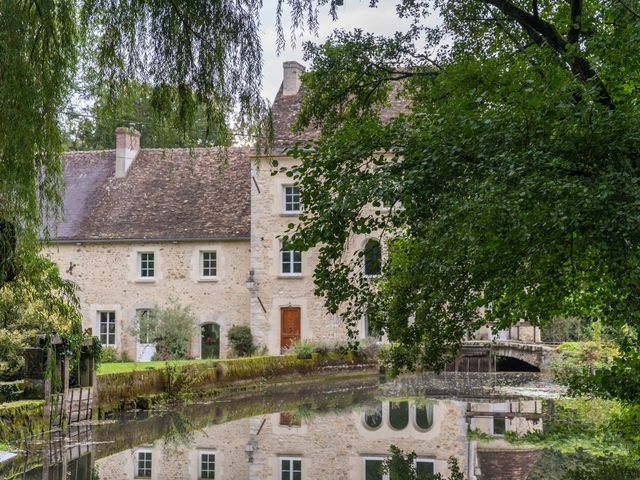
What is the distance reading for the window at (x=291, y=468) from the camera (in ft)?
40.0

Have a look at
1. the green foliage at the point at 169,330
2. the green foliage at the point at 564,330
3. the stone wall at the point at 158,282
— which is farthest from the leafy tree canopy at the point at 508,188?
the stone wall at the point at 158,282

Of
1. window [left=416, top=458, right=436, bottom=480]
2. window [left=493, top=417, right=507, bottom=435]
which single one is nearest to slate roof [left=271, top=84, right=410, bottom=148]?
window [left=493, top=417, right=507, bottom=435]

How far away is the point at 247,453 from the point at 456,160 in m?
7.48

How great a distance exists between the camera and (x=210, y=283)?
95.6 feet

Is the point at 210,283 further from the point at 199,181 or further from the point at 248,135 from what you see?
the point at 248,135

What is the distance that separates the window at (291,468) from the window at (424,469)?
5.04 ft

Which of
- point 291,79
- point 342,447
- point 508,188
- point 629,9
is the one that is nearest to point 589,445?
point 342,447

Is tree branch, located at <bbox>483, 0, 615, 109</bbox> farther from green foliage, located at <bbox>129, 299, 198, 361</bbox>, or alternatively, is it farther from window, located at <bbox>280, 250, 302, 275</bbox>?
window, located at <bbox>280, 250, 302, 275</bbox>

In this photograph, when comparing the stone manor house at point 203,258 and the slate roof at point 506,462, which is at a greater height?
the stone manor house at point 203,258

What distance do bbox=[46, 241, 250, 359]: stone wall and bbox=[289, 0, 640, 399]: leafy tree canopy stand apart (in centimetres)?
1826

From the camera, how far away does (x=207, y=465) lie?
1283 cm

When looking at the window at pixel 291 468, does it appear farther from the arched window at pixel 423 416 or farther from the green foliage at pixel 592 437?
the arched window at pixel 423 416

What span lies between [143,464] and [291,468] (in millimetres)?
1973

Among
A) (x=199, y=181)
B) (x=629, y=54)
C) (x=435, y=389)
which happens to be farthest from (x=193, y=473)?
(x=199, y=181)
